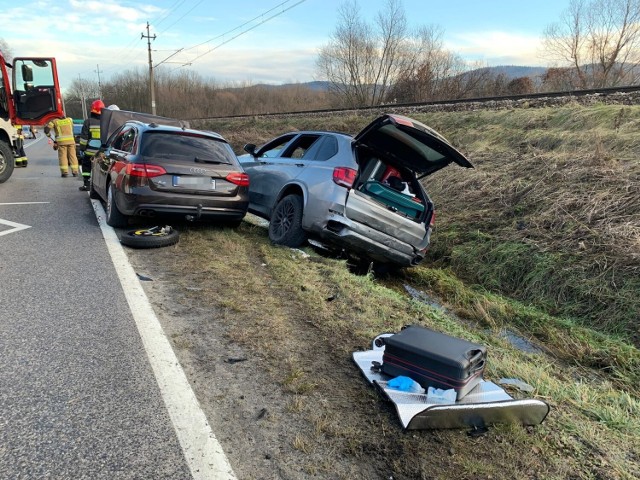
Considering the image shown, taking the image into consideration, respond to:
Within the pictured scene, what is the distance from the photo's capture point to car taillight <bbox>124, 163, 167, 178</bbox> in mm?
6199

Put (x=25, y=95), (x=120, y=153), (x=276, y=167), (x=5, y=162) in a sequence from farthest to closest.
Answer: (x=25, y=95)
(x=5, y=162)
(x=276, y=167)
(x=120, y=153)

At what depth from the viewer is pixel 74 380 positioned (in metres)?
2.90

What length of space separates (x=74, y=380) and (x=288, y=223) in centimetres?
387

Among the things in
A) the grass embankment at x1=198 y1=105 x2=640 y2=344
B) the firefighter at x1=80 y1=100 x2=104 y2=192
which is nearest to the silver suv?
the grass embankment at x1=198 y1=105 x2=640 y2=344

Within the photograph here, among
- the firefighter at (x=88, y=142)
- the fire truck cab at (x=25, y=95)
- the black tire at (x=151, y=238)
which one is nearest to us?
the black tire at (x=151, y=238)

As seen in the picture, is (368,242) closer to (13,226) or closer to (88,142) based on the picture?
(13,226)

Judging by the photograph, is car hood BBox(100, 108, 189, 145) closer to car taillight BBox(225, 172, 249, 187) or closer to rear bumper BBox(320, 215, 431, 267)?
car taillight BBox(225, 172, 249, 187)

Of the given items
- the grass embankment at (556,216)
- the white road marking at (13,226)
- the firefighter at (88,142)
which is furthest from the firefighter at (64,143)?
the grass embankment at (556,216)

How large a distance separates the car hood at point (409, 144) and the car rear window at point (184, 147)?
2.16 meters

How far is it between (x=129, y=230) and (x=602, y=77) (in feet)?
87.4

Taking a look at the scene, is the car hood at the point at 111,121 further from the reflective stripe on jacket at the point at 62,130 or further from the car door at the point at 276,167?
the car door at the point at 276,167

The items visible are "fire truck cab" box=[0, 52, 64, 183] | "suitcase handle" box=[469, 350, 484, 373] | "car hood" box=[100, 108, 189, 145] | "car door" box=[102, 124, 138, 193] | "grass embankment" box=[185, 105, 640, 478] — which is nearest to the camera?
"grass embankment" box=[185, 105, 640, 478]

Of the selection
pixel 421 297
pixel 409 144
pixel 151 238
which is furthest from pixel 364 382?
pixel 151 238

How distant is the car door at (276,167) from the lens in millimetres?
6766
